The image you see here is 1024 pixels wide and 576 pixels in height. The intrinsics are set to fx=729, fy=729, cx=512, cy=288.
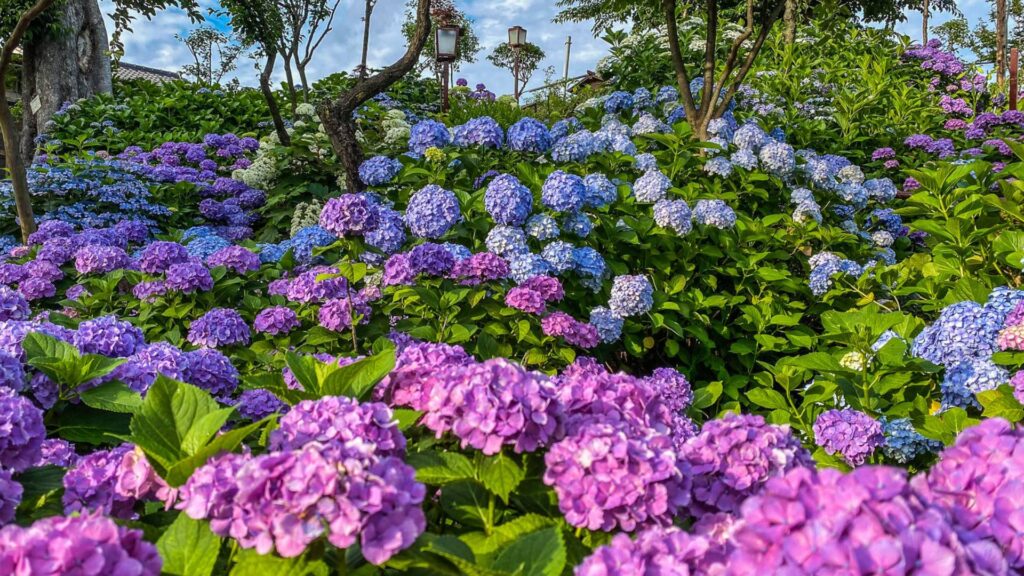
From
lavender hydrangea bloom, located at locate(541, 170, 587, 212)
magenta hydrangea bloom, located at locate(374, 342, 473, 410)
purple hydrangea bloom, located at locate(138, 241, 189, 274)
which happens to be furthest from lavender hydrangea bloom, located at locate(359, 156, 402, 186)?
magenta hydrangea bloom, located at locate(374, 342, 473, 410)

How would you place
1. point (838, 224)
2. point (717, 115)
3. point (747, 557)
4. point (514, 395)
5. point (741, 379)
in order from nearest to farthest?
1. point (747, 557)
2. point (514, 395)
3. point (741, 379)
4. point (838, 224)
5. point (717, 115)

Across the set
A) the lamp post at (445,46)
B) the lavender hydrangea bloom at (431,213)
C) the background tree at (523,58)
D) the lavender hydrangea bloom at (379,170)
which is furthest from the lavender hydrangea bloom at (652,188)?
the background tree at (523,58)

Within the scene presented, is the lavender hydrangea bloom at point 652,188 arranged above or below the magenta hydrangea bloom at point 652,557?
above

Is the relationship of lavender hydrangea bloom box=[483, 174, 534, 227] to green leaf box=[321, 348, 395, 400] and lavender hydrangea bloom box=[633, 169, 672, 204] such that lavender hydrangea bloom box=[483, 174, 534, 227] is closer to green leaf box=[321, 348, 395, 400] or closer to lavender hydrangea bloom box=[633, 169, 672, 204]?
lavender hydrangea bloom box=[633, 169, 672, 204]

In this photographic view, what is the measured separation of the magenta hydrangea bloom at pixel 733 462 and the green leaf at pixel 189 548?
1.96 ft

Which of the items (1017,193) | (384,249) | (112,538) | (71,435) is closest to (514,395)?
(112,538)

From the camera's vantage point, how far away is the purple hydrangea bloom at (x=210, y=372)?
1801 mm

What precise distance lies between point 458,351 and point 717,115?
13.9 ft

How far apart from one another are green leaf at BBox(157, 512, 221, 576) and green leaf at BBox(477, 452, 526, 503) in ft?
1.12

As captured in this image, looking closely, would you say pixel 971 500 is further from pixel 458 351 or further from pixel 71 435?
pixel 71 435

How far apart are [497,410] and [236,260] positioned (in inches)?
102

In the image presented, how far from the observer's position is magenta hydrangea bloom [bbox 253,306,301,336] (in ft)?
8.93

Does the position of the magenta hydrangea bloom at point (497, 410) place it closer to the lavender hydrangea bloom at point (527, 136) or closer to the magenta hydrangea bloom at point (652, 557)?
the magenta hydrangea bloom at point (652, 557)

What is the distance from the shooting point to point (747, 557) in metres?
0.66
